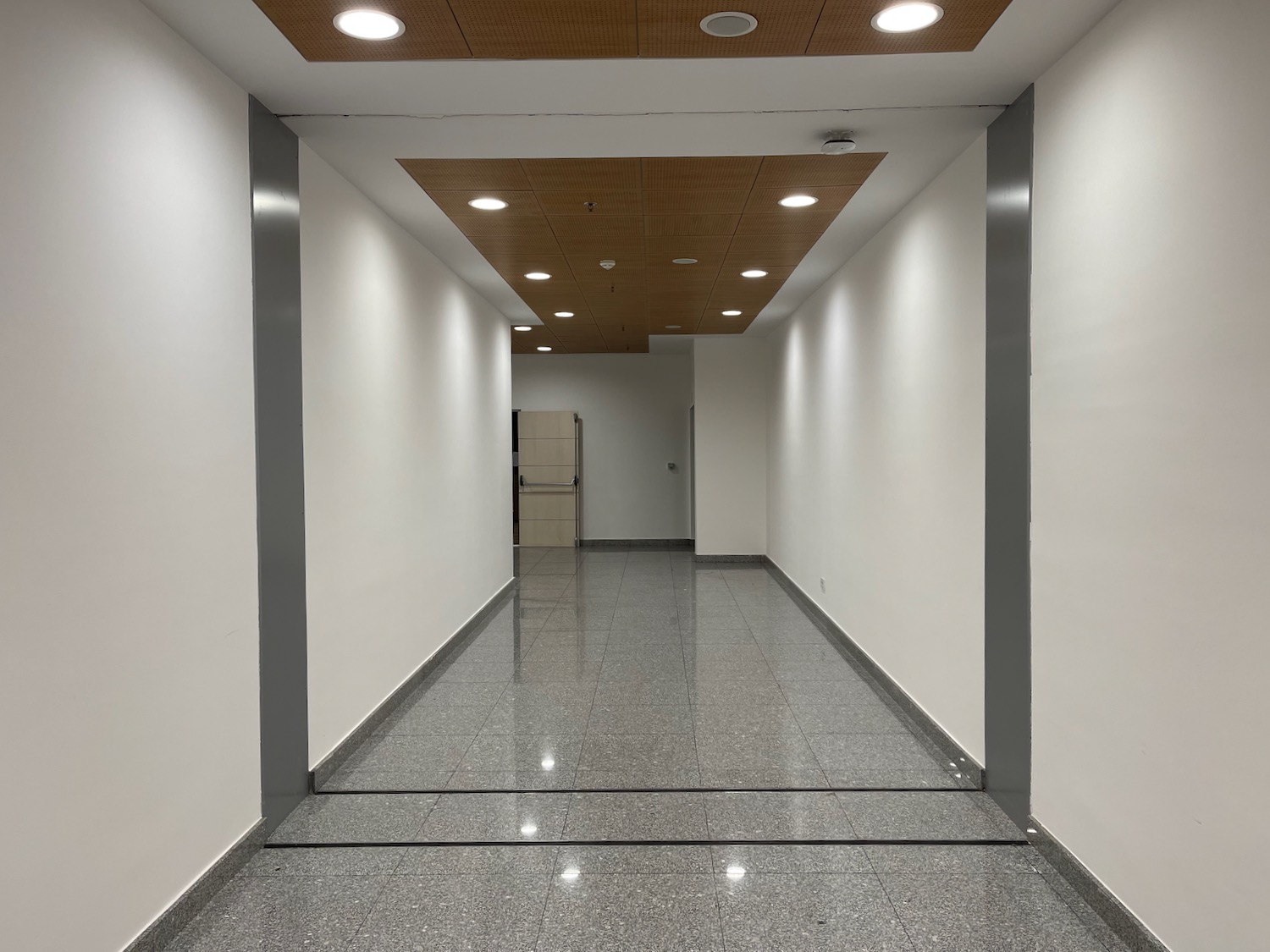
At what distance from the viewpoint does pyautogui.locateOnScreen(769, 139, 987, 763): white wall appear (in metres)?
4.16

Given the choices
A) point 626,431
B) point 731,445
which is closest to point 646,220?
point 731,445

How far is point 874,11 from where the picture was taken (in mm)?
2883

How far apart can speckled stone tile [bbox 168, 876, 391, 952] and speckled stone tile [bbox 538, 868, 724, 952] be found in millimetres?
660

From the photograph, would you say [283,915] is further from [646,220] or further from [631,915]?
[646,220]

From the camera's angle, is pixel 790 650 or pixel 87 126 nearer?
pixel 87 126

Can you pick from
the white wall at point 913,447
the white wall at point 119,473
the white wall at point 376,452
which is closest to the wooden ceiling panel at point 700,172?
the white wall at point 913,447

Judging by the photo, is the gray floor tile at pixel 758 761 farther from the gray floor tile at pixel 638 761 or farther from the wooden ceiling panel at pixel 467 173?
the wooden ceiling panel at pixel 467 173

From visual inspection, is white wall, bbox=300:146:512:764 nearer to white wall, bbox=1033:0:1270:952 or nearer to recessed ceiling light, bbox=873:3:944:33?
recessed ceiling light, bbox=873:3:944:33

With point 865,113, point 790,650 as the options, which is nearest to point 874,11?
point 865,113

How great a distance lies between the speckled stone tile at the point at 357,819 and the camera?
11.8 ft

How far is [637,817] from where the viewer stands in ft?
12.3

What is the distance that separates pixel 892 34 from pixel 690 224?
266cm

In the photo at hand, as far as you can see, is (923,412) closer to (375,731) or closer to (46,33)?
(375,731)

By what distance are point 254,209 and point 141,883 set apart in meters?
2.44
